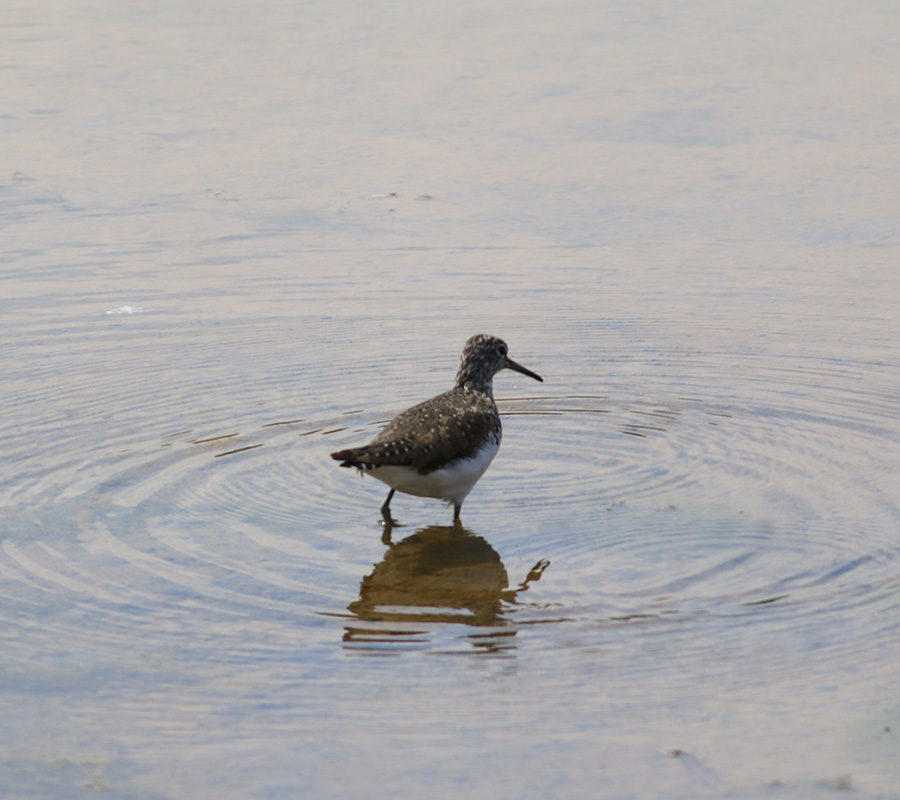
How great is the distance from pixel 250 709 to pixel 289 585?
1.39 m

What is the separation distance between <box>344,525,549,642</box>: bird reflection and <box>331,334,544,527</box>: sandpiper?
31cm

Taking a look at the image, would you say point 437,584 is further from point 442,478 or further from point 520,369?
point 520,369

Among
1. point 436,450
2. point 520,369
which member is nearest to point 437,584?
point 436,450

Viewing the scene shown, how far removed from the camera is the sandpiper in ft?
25.6

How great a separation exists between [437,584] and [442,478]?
74cm

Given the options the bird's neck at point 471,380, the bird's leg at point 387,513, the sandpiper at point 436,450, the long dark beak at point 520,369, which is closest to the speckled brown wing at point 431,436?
the sandpiper at point 436,450

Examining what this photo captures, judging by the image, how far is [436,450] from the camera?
314 inches

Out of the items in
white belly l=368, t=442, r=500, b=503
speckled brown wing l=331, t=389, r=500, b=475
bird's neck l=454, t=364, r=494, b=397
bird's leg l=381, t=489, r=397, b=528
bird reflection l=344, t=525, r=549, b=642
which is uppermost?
bird's neck l=454, t=364, r=494, b=397

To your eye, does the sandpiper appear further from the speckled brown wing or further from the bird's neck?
the bird's neck

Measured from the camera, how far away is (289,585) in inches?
280

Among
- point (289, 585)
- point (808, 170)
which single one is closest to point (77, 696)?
point (289, 585)

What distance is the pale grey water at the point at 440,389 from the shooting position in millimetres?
5652

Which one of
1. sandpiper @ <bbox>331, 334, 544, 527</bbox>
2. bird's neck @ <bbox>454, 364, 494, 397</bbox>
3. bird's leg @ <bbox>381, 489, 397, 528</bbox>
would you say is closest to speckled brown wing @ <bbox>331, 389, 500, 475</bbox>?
sandpiper @ <bbox>331, 334, 544, 527</bbox>

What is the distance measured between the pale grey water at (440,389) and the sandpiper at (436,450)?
0.98 feet
